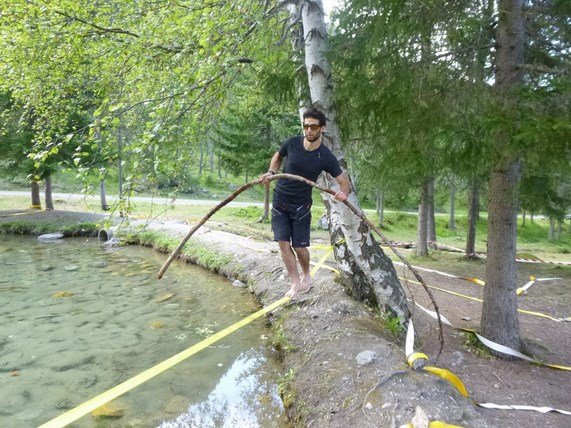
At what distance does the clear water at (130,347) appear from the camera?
15.3 ft

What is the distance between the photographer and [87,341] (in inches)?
257

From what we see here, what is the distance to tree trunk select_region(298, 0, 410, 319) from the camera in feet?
18.5

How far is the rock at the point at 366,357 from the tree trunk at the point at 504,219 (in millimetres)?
1950

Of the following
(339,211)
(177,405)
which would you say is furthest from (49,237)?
(339,211)

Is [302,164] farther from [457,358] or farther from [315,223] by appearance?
[315,223]

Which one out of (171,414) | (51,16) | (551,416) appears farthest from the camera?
(51,16)

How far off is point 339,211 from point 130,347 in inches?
148

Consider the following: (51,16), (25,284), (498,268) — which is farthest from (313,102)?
(25,284)

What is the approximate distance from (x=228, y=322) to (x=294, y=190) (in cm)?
362

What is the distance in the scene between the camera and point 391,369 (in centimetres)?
438

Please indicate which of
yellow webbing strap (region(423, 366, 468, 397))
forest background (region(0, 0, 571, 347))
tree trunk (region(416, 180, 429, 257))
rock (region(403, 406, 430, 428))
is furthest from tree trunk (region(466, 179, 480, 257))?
rock (region(403, 406, 430, 428))

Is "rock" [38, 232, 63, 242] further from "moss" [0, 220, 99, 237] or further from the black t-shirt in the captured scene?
the black t-shirt

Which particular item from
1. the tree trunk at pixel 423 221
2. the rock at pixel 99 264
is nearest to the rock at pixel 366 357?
the tree trunk at pixel 423 221

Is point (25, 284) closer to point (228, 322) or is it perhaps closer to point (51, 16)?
point (228, 322)
